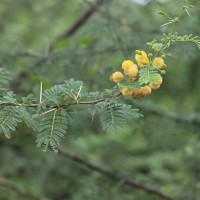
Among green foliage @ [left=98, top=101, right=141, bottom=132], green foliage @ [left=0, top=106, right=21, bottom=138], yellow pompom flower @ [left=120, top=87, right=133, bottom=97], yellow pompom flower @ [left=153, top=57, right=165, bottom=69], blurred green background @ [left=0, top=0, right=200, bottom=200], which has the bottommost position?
green foliage @ [left=0, top=106, right=21, bottom=138]

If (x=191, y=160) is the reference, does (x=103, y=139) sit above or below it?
above

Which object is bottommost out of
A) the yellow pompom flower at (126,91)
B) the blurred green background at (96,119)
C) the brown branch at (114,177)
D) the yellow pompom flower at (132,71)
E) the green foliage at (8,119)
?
the green foliage at (8,119)

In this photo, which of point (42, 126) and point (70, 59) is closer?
point (42, 126)

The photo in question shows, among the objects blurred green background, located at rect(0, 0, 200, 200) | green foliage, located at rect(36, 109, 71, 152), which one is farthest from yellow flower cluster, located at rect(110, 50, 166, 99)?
blurred green background, located at rect(0, 0, 200, 200)

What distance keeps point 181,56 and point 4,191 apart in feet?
4.92

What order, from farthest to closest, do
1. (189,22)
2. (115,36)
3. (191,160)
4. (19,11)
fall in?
(19,11), (191,160), (189,22), (115,36)

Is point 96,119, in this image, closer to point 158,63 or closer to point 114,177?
point 114,177

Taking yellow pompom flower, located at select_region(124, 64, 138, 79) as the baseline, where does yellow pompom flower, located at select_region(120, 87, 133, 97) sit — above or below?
below

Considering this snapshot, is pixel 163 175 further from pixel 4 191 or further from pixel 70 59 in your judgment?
pixel 70 59

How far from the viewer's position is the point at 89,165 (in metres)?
2.67

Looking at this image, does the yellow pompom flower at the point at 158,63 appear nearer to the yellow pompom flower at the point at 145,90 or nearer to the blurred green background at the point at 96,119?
the yellow pompom flower at the point at 145,90

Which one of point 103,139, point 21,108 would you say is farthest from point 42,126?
point 103,139

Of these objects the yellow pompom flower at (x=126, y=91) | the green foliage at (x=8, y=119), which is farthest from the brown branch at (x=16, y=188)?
the yellow pompom flower at (x=126, y=91)

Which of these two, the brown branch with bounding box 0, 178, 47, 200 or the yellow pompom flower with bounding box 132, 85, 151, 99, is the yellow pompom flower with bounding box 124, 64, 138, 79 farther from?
the brown branch with bounding box 0, 178, 47, 200
